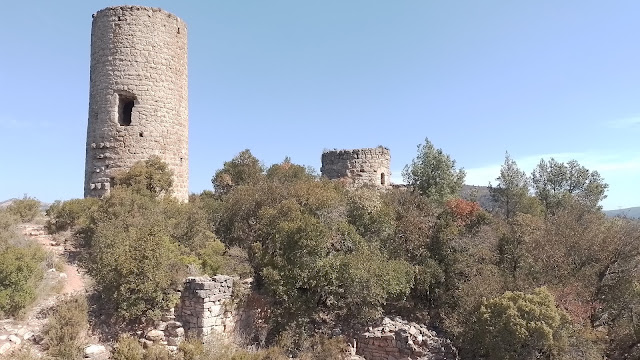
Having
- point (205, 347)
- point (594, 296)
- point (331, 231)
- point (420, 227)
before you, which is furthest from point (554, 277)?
point (205, 347)

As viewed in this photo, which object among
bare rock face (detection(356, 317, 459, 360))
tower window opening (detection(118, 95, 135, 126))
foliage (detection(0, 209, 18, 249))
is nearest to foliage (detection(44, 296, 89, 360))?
foliage (detection(0, 209, 18, 249))

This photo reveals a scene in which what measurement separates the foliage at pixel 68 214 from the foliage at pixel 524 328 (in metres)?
10.0

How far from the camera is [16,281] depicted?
825cm

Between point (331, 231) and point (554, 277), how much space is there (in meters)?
5.59

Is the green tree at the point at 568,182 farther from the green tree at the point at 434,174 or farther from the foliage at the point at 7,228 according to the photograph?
the foliage at the point at 7,228

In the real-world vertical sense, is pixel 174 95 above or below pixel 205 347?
above

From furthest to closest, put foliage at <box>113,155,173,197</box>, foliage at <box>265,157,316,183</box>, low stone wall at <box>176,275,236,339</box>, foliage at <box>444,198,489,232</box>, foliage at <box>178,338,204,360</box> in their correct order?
foliage at <box>265,157,316,183</box> → foliage at <box>444,198,489,232</box> → foliage at <box>113,155,173,197</box> → low stone wall at <box>176,275,236,339</box> → foliage at <box>178,338,204,360</box>

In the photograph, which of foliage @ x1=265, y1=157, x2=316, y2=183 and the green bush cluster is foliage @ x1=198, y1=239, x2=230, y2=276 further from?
foliage @ x1=265, y1=157, x2=316, y2=183

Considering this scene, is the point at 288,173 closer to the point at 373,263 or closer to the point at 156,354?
the point at 373,263

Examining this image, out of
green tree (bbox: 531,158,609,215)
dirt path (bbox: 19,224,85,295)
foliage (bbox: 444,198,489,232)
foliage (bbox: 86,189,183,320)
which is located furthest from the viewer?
green tree (bbox: 531,158,609,215)

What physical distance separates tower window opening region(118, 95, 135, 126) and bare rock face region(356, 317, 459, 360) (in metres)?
9.74

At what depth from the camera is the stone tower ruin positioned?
18547mm

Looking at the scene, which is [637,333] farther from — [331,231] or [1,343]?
[1,343]

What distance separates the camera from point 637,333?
10062 millimetres
